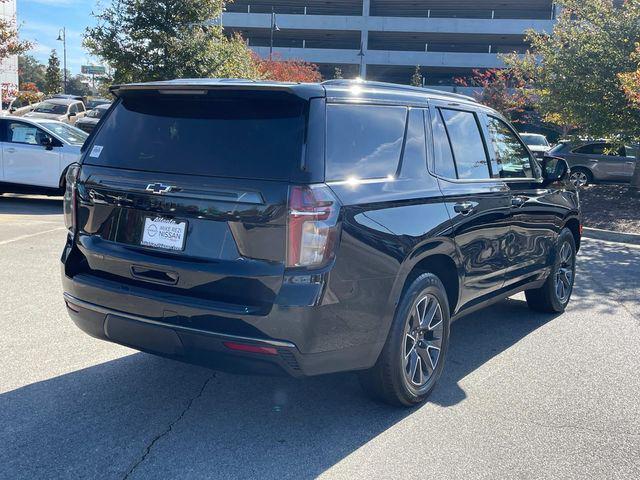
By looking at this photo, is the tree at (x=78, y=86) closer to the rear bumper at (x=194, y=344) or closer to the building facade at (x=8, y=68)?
the building facade at (x=8, y=68)

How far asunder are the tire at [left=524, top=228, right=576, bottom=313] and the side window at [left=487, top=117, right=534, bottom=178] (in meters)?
0.98

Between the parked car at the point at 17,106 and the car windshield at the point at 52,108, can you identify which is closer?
the car windshield at the point at 52,108

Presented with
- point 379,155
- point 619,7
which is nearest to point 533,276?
point 379,155

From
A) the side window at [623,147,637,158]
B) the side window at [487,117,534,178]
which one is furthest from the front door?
the side window at [623,147,637,158]

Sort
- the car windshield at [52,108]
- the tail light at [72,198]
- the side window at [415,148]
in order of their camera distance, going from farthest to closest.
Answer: the car windshield at [52,108] < the side window at [415,148] < the tail light at [72,198]

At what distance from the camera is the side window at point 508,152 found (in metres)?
5.51

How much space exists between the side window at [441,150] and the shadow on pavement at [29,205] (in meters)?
9.52

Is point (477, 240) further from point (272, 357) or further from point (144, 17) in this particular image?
point (144, 17)

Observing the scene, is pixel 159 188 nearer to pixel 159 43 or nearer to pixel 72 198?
pixel 72 198

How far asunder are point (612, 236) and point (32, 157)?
1121 centimetres

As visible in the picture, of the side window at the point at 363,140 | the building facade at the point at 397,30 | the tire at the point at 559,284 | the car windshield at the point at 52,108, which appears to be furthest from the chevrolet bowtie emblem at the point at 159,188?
the building facade at the point at 397,30

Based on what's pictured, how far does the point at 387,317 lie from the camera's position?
3832 millimetres

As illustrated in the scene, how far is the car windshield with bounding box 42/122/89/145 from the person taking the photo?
1362cm

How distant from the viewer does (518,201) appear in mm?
5504
